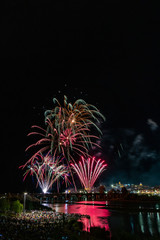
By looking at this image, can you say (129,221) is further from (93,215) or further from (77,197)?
(77,197)

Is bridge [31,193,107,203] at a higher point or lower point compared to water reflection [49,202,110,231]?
higher

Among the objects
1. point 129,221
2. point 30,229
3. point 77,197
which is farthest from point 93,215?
point 77,197

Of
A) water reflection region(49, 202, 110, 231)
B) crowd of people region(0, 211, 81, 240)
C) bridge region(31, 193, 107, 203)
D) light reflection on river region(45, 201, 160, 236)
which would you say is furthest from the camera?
bridge region(31, 193, 107, 203)

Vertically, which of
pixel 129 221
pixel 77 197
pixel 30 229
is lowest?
pixel 129 221

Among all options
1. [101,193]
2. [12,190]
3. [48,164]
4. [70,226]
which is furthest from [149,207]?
[12,190]

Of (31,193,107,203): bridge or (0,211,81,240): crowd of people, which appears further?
(31,193,107,203): bridge

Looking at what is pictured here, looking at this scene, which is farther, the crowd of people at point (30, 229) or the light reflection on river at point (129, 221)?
the light reflection on river at point (129, 221)

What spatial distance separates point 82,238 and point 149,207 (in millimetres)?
16818

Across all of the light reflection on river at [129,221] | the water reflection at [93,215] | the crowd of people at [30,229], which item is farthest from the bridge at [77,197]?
the crowd of people at [30,229]

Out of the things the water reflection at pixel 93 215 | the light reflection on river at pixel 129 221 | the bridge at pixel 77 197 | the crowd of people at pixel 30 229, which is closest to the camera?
the crowd of people at pixel 30 229

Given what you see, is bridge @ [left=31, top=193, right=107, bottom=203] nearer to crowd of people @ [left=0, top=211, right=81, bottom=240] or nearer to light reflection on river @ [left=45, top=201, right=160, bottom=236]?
light reflection on river @ [left=45, top=201, right=160, bottom=236]

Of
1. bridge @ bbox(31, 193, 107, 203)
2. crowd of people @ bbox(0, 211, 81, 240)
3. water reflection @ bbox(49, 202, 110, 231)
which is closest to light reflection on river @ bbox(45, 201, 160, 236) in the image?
water reflection @ bbox(49, 202, 110, 231)

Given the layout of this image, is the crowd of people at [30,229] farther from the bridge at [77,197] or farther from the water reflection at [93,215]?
the bridge at [77,197]

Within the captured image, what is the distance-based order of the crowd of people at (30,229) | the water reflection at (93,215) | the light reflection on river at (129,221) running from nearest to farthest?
the crowd of people at (30,229) < the light reflection on river at (129,221) < the water reflection at (93,215)
